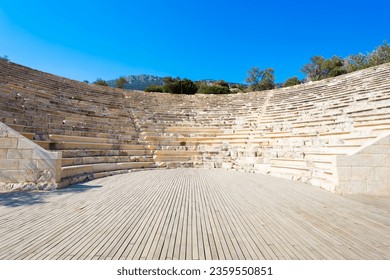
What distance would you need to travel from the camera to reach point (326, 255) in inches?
105

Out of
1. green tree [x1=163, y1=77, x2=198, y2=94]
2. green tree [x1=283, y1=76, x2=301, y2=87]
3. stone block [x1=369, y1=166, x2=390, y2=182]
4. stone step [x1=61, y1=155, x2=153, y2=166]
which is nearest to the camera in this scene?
stone block [x1=369, y1=166, x2=390, y2=182]

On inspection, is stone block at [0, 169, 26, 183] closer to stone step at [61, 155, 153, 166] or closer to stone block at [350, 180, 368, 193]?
stone step at [61, 155, 153, 166]

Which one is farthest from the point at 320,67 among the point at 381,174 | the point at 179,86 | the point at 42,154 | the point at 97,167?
the point at 42,154

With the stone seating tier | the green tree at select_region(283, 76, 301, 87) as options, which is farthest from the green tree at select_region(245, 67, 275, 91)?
the stone seating tier

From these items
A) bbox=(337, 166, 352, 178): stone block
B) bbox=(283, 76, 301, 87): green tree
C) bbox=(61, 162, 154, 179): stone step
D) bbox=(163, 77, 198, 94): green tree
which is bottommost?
bbox=(61, 162, 154, 179): stone step

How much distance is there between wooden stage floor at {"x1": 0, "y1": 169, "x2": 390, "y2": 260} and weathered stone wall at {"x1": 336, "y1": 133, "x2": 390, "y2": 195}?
0.34 meters

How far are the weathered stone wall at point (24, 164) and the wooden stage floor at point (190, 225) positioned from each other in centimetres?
40

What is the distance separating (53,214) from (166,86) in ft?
107

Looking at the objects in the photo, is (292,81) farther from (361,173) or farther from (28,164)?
(28,164)

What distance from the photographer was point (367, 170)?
19.3 ft

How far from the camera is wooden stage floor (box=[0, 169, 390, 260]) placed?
2.71m

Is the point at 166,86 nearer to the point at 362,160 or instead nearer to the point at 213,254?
the point at 362,160

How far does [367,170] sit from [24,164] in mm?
8652
